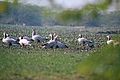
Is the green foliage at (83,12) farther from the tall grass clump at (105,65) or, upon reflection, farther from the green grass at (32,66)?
the green grass at (32,66)

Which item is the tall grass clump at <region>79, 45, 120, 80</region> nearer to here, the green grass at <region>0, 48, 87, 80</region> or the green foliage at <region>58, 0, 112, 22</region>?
the green foliage at <region>58, 0, 112, 22</region>

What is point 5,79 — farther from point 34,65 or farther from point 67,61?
point 67,61

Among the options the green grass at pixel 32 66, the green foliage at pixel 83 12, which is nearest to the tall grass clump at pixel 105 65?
the green foliage at pixel 83 12

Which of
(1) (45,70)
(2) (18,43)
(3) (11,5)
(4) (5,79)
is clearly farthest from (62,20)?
(2) (18,43)

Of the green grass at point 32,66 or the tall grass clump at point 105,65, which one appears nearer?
the tall grass clump at point 105,65

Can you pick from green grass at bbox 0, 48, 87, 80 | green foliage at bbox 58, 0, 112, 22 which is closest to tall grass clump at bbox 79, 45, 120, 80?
green foliage at bbox 58, 0, 112, 22

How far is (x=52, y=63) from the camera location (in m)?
10.9

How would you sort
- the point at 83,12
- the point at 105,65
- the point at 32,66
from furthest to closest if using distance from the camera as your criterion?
the point at 32,66, the point at 83,12, the point at 105,65

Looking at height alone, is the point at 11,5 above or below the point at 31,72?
above

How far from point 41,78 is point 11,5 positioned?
165 cm

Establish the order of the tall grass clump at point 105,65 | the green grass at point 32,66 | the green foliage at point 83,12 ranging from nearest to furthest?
the tall grass clump at point 105,65
the green foliage at point 83,12
the green grass at point 32,66

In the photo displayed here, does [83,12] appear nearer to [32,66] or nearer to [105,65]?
[105,65]

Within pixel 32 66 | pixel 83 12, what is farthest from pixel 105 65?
pixel 32 66

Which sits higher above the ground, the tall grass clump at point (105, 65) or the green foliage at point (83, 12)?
the green foliage at point (83, 12)
